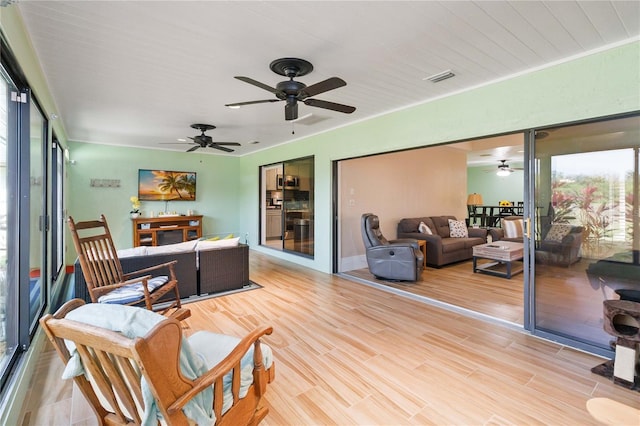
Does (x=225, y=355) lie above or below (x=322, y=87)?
below

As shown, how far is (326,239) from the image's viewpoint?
5.57 m

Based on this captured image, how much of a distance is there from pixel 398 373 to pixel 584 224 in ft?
6.90

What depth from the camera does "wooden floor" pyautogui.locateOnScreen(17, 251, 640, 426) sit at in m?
1.91

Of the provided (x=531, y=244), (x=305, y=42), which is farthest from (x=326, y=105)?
(x=531, y=244)

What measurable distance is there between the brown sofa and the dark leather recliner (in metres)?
0.99

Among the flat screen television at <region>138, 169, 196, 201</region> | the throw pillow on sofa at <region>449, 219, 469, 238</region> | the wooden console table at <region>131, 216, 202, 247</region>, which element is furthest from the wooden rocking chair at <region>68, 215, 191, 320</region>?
the throw pillow on sofa at <region>449, 219, 469, 238</region>

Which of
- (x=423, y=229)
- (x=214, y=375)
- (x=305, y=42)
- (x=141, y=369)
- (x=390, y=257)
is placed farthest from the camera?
(x=423, y=229)

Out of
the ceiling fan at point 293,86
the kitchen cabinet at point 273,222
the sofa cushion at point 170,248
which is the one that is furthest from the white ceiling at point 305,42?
the kitchen cabinet at point 273,222

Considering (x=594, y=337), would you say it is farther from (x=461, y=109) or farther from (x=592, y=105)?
(x=461, y=109)

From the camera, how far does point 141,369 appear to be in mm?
1002

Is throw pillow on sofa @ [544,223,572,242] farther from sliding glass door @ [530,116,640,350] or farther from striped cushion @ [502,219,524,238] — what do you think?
striped cushion @ [502,219,524,238]

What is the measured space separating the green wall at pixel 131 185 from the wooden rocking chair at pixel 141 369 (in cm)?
639

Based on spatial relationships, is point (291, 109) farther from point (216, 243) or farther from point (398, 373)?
point (398, 373)

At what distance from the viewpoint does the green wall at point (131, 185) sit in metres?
6.50
